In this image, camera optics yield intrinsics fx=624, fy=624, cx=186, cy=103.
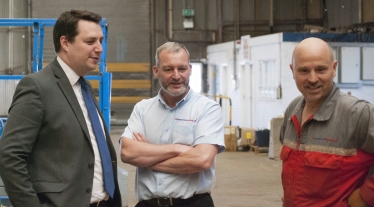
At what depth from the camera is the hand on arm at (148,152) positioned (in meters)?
3.48

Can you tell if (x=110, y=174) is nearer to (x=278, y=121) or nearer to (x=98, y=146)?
(x=98, y=146)

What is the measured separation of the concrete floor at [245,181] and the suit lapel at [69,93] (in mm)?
5896

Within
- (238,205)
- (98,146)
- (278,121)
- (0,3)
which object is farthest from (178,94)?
(0,3)

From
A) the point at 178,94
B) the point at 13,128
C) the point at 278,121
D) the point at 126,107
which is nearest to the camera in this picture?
the point at 13,128

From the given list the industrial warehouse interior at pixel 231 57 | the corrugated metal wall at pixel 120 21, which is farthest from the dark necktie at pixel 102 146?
the corrugated metal wall at pixel 120 21

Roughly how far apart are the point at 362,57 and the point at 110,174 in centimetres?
1352

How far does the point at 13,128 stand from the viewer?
2.85 metres

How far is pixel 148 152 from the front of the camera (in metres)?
3.50

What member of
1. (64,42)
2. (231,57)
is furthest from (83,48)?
(231,57)

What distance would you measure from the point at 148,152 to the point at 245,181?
7.93 m

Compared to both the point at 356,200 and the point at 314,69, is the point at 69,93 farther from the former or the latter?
the point at 356,200

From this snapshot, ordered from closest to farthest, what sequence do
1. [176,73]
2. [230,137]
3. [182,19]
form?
1. [176,73]
2. [230,137]
3. [182,19]

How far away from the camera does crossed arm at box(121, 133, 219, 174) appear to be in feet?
11.3

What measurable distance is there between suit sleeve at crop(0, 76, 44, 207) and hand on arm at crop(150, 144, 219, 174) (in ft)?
2.80
